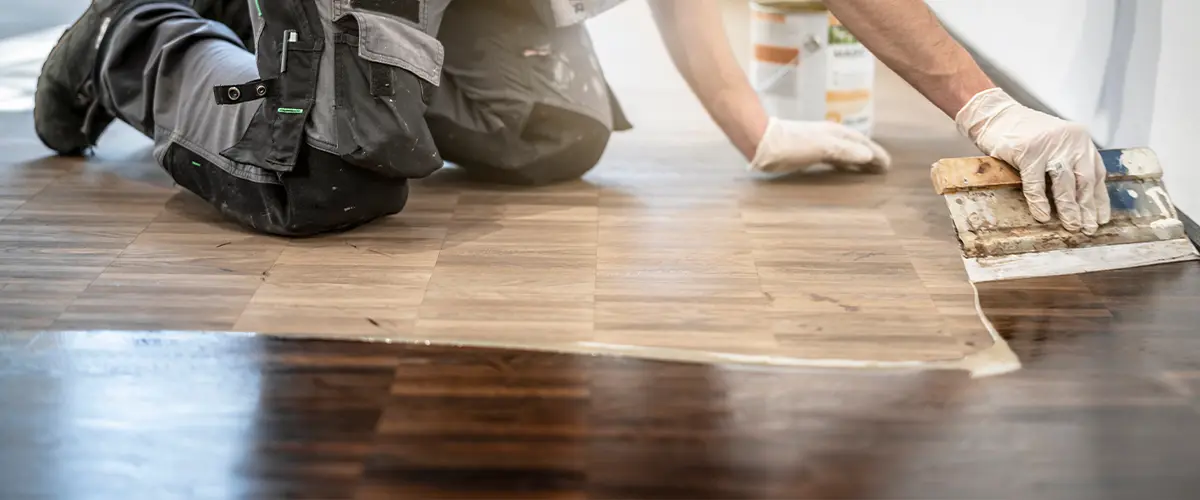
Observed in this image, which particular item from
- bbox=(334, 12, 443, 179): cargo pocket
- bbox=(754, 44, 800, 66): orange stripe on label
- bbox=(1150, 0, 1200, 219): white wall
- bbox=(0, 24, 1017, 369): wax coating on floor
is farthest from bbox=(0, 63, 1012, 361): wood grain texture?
bbox=(1150, 0, 1200, 219): white wall

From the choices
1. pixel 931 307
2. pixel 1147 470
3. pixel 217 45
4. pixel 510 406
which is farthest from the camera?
pixel 217 45

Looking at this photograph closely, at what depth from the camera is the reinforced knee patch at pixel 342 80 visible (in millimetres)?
1596

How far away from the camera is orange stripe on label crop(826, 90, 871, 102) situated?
222 cm

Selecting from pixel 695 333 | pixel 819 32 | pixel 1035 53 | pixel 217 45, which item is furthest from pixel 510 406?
pixel 1035 53

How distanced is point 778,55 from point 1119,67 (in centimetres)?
63

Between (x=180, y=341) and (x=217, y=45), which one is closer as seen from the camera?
(x=180, y=341)

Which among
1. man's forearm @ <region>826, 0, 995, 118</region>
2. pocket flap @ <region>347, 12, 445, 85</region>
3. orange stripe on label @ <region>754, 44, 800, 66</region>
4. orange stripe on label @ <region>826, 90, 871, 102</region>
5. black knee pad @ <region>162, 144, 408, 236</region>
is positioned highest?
pocket flap @ <region>347, 12, 445, 85</region>

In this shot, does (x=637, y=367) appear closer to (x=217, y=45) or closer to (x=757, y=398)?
(x=757, y=398)

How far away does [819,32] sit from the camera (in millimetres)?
2168

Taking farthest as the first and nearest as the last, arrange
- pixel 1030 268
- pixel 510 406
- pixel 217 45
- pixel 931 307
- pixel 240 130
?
pixel 217 45
pixel 240 130
pixel 1030 268
pixel 931 307
pixel 510 406

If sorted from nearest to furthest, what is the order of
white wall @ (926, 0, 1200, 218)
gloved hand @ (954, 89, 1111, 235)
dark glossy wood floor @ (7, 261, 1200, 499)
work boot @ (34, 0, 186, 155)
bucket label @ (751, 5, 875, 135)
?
dark glossy wood floor @ (7, 261, 1200, 499)
gloved hand @ (954, 89, 1111, 235)
white wall @ (926, 0, 1200, 218)
work boot @ (34, 0, 186, 155)
bucket label @ (751, 5, 875, 135)

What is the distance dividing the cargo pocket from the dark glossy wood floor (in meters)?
0.38

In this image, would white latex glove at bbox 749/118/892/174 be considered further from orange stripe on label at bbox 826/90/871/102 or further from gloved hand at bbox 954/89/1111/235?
gloved hand at bbox 954/89/1111/235

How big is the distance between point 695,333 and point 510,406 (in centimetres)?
28
